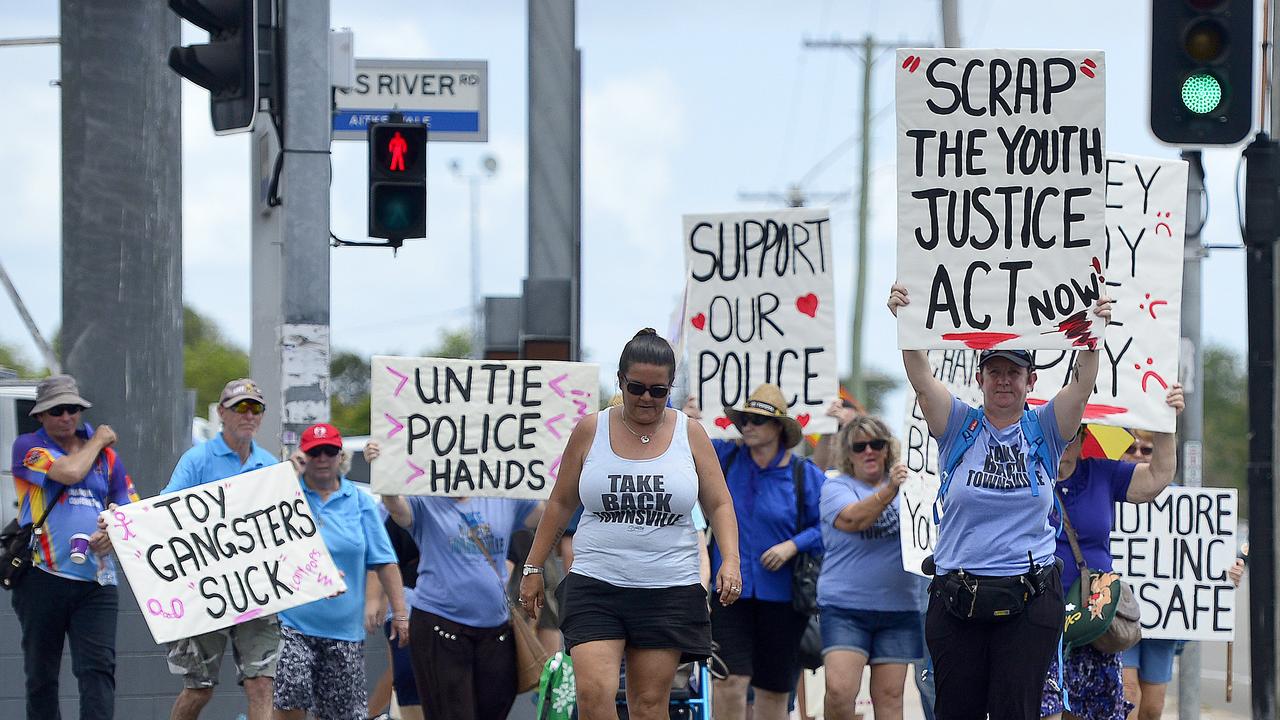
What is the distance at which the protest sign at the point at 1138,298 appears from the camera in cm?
883

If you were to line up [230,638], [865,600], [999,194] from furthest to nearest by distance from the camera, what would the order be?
1. [865,600]
2. [230,638]
3. [999,194]

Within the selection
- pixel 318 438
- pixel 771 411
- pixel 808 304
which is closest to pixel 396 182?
pixel 318 438

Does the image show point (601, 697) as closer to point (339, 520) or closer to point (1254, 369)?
point (339, 520)

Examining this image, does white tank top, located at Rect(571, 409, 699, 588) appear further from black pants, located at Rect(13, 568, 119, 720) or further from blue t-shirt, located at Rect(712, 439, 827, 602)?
black pants, located at Rect(13, 568, 119, 720)

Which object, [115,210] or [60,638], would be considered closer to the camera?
[60,638]

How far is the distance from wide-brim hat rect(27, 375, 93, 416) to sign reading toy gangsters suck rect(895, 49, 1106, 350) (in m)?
4.31

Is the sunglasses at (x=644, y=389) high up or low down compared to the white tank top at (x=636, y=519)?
up

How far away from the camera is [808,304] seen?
11578 mm

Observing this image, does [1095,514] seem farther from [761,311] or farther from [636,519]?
[761,311]

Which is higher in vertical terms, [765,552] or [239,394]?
[239,394]

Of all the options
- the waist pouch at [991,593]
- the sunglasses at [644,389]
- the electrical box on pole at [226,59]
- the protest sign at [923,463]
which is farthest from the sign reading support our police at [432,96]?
the waist pouch at [991,593]

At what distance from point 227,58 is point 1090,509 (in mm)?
4651

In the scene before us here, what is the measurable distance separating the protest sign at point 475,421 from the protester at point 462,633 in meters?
0.39

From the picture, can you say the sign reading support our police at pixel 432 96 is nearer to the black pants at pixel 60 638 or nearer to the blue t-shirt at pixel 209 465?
the blue t-shirt at pixel 209 465
